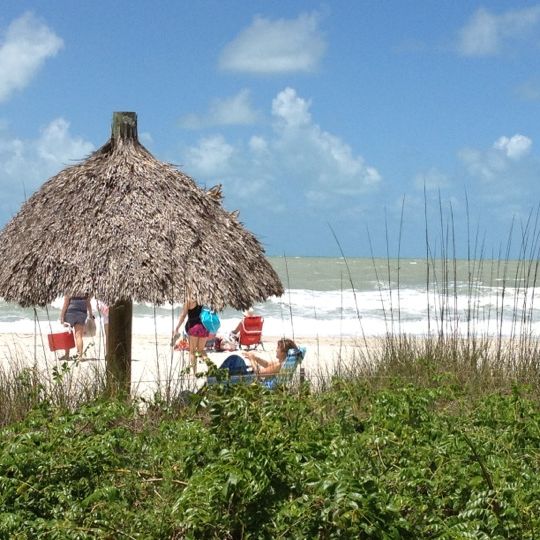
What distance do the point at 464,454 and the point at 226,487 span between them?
4.56ft

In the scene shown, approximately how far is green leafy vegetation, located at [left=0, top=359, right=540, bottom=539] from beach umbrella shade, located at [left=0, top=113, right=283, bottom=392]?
6.02 feet

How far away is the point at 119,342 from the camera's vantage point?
7074mm

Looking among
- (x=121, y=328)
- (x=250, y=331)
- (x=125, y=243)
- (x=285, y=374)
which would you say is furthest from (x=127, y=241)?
(x=250, y=331)

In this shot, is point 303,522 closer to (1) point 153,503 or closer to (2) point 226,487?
(2) point 226,487

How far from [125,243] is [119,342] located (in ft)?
2.63

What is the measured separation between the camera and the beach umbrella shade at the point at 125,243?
265 inches

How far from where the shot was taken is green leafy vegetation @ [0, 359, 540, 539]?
3.19 m

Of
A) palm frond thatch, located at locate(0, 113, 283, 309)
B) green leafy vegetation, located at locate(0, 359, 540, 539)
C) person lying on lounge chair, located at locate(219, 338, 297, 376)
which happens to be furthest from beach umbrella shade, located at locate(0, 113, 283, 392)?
green leafy vegetation, located at locate(0, 359, 540, 539)

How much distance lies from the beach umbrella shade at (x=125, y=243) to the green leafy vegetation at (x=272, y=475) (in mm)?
1836

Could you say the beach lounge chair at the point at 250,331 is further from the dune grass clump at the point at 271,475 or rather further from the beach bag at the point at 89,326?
the dune grass clump at the point at 271,475

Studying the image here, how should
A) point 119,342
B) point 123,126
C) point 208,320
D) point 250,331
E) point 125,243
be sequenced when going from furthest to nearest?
point 250,331, point 208,320, point 123,126, point 119,342, point 125,243

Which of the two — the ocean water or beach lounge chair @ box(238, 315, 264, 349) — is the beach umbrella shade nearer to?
the ocean water

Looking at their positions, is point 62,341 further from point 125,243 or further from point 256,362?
point 125,243

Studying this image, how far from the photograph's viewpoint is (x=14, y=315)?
23.7 metres
